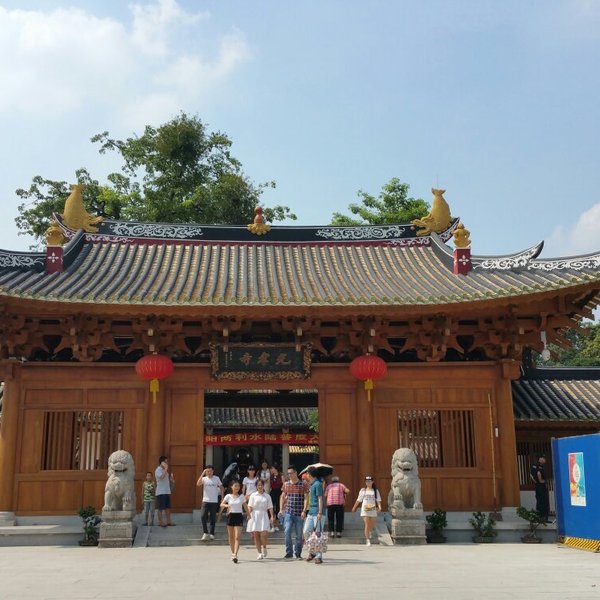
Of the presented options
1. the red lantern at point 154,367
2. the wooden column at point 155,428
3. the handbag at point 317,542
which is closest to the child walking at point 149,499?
the wooden column at point 155,428

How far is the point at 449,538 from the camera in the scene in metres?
13.7

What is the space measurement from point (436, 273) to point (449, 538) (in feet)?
20.3

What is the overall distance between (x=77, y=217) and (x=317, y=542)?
1197 centimetres

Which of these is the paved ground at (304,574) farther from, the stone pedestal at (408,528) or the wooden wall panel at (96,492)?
the wooden wall panel at (96,492)

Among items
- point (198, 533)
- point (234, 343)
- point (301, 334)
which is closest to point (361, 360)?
point (301, 334)

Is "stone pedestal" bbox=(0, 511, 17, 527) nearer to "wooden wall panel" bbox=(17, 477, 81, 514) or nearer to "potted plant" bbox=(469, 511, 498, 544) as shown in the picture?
"wooden wall panel" bbox=(17, 477, 81, 514)

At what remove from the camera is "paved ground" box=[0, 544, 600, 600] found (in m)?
8.03

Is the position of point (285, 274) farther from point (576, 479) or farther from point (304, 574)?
point (304, 574)

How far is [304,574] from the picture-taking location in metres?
9.43

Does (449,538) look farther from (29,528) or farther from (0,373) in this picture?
(0,373)

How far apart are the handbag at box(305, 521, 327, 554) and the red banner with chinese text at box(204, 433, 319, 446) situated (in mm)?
19543

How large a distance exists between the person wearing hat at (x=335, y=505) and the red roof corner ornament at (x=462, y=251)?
6.16 m

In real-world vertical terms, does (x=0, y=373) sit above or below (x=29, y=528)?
above

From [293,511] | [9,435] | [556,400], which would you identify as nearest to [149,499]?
[9,435]
